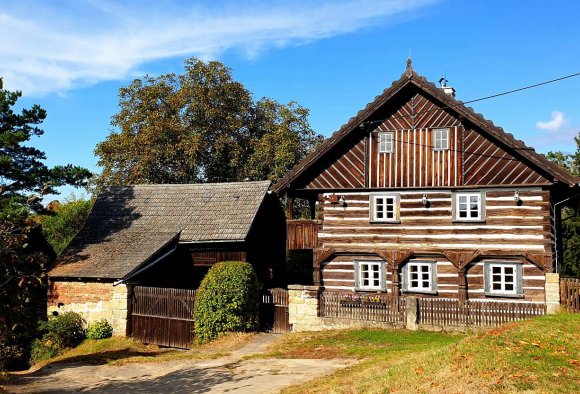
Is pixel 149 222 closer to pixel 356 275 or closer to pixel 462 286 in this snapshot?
pixel 356 275

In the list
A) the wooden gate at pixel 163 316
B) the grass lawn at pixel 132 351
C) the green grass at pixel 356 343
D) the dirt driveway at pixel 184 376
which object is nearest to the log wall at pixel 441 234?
the green grass at pixel 356 343

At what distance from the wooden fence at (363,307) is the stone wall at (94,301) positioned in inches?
351

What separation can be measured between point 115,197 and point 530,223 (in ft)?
71.5

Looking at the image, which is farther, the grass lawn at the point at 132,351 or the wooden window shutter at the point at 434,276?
the wooden window shutter at the point at 434,276

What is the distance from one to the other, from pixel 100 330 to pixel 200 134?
19.6m

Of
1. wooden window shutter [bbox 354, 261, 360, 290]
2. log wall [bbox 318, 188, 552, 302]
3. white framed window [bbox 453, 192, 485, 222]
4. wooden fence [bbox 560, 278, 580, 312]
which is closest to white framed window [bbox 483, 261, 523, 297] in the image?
log wall [bbox 318, 188, 552, 302]

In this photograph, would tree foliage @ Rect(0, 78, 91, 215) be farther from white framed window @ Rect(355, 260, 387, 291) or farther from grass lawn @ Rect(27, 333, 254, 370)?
white framed window @ Rect(355, 260, 387, 291)

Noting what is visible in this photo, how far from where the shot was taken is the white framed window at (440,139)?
23.5m

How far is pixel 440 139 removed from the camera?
77.6ft

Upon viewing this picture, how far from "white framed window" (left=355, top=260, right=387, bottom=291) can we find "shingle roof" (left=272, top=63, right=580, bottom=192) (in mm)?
5200

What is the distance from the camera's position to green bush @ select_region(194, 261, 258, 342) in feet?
72.1

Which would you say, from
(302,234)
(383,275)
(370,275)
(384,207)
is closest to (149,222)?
(302,234)

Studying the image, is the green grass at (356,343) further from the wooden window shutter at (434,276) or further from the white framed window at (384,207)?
the white framed window at (384,207)

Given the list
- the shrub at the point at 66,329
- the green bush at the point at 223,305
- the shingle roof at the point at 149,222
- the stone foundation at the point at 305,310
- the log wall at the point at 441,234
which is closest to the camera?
the green bush at the point at 223,305
